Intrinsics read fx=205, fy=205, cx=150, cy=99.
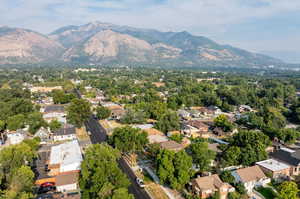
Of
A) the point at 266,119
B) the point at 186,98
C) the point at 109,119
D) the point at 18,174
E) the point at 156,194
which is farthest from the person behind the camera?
the point at 186,98

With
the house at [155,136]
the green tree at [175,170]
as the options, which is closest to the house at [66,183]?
the green tree at [175,170]

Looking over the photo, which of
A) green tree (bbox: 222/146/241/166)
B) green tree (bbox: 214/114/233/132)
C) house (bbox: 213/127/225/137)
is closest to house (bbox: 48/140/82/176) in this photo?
green tree (bbox: 222/146/241/166)

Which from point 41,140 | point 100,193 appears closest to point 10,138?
point 41,140

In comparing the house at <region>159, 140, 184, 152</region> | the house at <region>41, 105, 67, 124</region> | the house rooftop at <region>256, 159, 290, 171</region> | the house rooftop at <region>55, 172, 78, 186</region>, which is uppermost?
the house at <region>159, 140, 184, 152</region>

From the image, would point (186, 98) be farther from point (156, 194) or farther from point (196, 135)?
point (156, 194)

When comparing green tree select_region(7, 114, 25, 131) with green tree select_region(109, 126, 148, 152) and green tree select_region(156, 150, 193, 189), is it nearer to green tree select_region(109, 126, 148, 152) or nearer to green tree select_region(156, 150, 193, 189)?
green tree select_region(109, 126, 148, 152)

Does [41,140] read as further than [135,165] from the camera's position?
Yes
